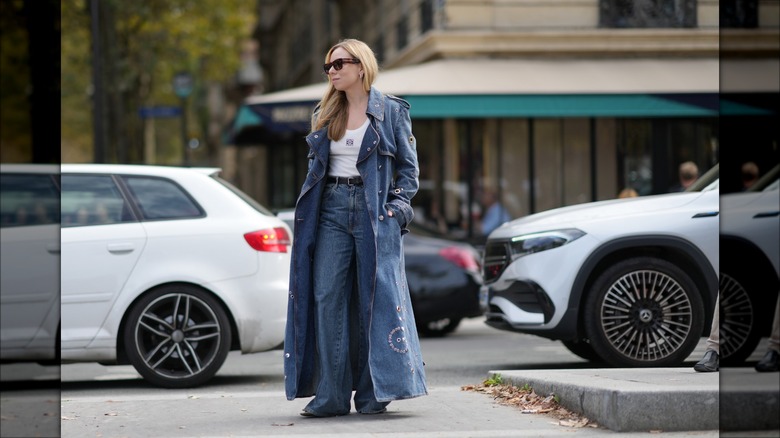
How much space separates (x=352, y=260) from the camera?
260 inches

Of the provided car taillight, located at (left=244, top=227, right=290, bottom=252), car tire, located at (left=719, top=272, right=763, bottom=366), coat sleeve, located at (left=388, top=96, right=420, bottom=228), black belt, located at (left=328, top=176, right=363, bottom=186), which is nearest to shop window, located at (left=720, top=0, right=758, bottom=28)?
car tire, located at (left=719, top=272, right=763, bottom=366)

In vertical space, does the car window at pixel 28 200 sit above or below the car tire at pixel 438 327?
above

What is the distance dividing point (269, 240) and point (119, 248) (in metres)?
1.00

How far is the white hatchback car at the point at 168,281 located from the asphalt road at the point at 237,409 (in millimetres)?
269

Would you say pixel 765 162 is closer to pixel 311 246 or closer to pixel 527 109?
pixel 311 246

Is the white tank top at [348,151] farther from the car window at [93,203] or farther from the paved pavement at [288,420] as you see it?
the car window at [93,203]

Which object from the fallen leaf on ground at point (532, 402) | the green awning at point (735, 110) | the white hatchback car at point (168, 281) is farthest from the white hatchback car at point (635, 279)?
the green awning at point (735, 110)

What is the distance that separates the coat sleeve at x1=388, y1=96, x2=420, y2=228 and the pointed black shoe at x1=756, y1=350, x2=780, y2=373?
224 centimetres

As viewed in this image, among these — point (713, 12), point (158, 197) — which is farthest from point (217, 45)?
point (158, 197)

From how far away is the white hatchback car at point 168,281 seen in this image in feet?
29.0

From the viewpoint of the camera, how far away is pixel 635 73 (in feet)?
72.1

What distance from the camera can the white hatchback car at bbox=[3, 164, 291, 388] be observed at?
8.84 meters

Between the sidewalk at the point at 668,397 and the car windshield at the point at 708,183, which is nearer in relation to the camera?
the sidewalk at the point at 668,397

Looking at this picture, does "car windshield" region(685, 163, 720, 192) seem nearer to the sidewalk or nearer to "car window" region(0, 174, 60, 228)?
the sidewalk
